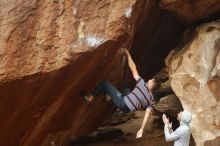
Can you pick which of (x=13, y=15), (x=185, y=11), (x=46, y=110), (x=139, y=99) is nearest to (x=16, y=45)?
(x=13, y=15)

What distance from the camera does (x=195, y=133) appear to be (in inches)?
392

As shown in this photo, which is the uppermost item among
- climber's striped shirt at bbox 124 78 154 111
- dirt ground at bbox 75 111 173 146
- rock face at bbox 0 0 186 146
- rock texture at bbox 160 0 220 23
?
rock face at bbox 0 0 186 146

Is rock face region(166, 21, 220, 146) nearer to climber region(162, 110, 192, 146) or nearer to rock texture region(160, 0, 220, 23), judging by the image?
rock texture region(160, 0, 220, 23)

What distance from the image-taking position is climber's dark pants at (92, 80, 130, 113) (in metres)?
8.86

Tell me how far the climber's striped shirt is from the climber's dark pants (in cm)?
13

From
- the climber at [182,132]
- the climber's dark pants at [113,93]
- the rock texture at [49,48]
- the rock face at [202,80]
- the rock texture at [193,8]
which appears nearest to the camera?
the rock texture at [49,48]

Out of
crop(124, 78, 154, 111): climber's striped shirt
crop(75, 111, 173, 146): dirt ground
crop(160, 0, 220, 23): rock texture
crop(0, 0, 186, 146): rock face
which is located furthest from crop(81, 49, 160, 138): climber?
crop(75, 111, 173, 146): dirt ground

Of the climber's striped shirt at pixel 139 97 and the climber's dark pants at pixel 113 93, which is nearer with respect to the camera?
the climber's striped shirt at pixel 139 97

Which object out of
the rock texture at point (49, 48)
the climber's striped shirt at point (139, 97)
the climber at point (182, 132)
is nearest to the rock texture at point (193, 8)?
the rock texture at point (49, 48)

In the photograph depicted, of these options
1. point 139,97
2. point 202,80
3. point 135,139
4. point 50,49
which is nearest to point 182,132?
point 139,97

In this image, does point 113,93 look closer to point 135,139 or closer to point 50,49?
point 50,49

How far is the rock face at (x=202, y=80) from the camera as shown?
9.75m

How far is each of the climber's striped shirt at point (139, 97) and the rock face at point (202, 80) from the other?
5.27ft

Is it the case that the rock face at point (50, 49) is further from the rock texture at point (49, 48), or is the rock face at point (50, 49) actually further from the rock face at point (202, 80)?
the rock face at point (202, 80)
